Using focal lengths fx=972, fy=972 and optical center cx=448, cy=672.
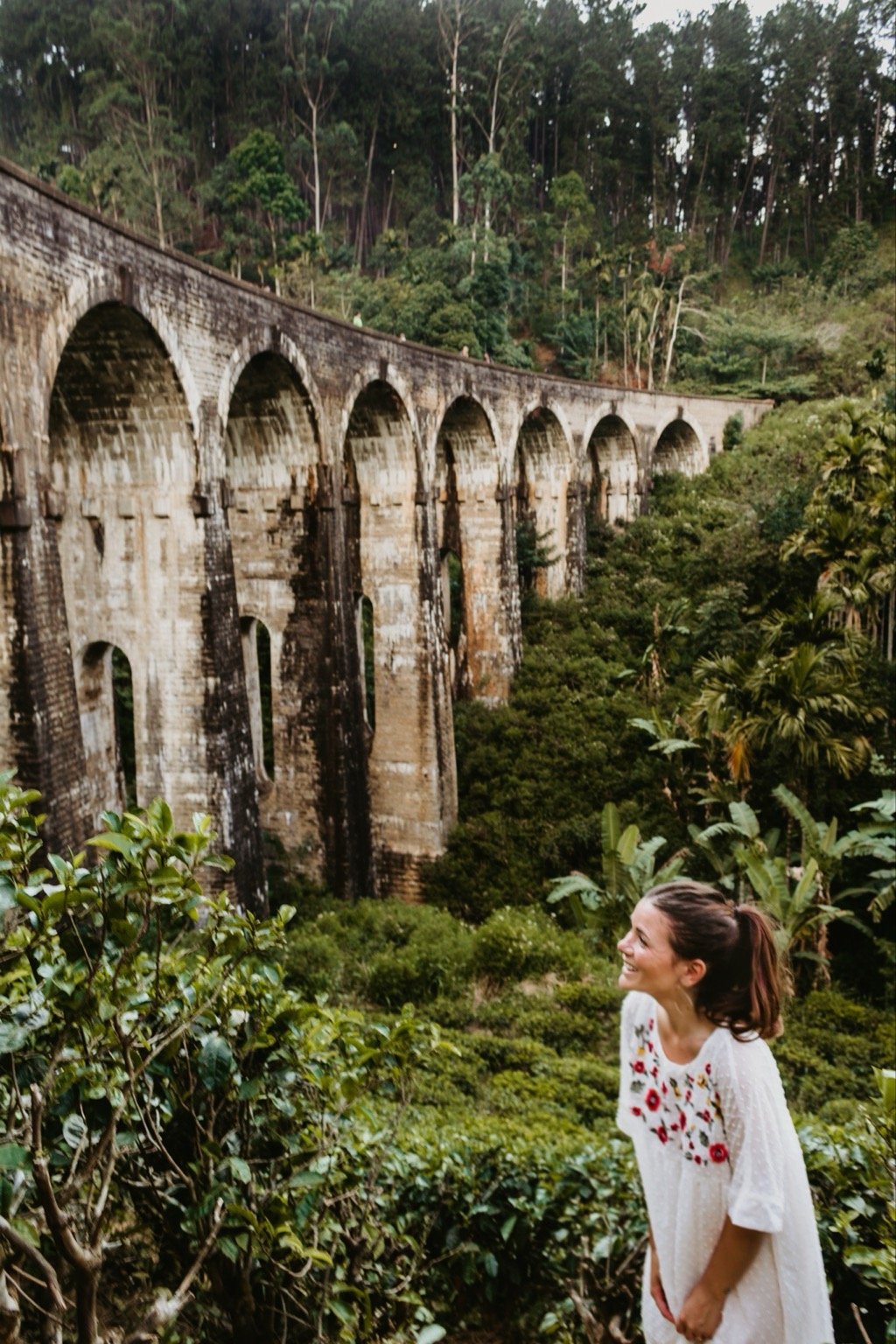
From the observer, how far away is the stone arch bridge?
25.0 feet

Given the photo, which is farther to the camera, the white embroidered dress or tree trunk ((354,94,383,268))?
tree trunk ((354,94,383,268))

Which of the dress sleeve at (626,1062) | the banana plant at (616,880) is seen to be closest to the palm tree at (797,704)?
the banana plant at (616,880)

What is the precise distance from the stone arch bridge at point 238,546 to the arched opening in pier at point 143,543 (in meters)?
0.02

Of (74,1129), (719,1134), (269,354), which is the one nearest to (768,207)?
(269,354)

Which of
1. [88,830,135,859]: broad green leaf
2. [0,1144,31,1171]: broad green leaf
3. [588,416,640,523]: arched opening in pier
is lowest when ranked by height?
[0,1144,31,1171]: broad green leaf

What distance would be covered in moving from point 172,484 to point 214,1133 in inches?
313

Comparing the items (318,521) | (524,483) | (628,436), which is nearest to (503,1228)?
(318,521)

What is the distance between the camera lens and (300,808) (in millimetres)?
13523

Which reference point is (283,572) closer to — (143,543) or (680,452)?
(143,543)

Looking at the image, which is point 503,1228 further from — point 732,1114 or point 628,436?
point 628,436

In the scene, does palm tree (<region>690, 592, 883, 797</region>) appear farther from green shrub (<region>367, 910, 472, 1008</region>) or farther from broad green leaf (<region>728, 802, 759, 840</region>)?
green shrub (<region>367, 910, 472, 1008</region>)

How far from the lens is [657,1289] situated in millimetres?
2605

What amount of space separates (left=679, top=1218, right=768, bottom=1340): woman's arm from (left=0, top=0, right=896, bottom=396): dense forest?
26508mm

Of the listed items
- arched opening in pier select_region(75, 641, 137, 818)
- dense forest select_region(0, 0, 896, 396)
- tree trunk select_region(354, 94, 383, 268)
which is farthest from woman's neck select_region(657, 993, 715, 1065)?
tree trunk select_region(354, 94, 383, 268)
